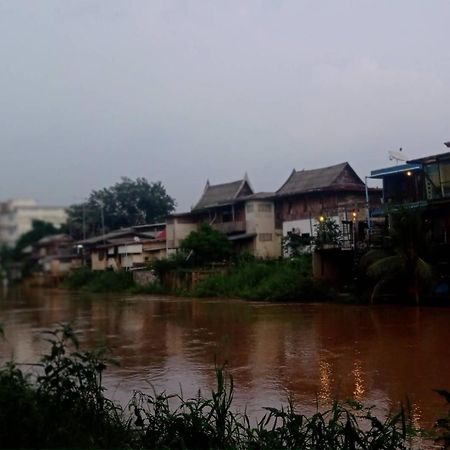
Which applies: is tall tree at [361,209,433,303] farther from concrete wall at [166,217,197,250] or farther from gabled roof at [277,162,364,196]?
concrete wall at [166,217,197,250]

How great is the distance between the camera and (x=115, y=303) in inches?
1123

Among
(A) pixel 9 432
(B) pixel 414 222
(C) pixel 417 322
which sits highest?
(B) pixel 414 222

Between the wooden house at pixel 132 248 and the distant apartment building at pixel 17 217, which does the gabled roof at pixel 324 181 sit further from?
the distant apartment building at pixel 17 217

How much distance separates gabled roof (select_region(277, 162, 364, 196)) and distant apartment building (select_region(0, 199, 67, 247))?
28.8m

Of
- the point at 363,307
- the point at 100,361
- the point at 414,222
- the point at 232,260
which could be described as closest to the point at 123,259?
the point at 232,260

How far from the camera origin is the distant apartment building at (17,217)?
8.52 feet

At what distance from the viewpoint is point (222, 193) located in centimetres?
3931

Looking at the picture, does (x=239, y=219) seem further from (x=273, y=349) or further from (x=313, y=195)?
(x=273, y=349)

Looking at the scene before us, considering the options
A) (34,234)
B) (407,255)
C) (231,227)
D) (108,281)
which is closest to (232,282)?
(231,227)

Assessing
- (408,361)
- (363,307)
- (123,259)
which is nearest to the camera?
(408,361)

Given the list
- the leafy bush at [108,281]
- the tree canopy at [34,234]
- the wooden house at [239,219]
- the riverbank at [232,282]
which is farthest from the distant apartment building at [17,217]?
the wooden house at [239,219]

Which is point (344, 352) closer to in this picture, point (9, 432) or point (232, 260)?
point (9, 432)

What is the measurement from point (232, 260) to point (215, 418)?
2822 cm

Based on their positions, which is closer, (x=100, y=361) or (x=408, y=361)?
(x=100, y=361)
